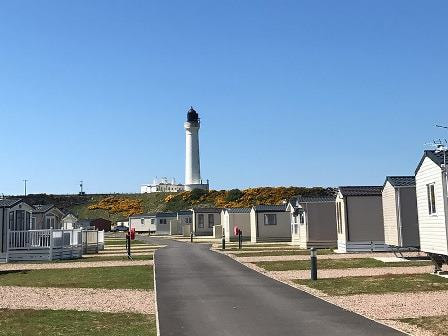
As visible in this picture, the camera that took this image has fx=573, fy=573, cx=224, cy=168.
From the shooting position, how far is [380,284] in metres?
19.1

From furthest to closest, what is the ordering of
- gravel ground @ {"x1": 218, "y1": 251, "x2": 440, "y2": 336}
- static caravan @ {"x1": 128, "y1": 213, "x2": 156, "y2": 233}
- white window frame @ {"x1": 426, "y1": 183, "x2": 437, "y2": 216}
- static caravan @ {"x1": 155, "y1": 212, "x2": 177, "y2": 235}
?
1. static caravan @ {"x1": 128, "y1": 213, "x2": 156, "y2": 233}
2. static caravan @ {"x1": 155, "y1": 212, "x2": 177, "y2": 235}
3. white window frame @ {"x1": 426, "y1": 183, "x2": 437, "y2": 216}
4. gravel ground @ {"x1": 218, "y1": 251, "x2": 440, "y2": 336}

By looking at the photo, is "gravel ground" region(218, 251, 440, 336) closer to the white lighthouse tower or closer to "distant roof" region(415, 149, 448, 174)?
"distant roof" region(415, 149, 448, 174)

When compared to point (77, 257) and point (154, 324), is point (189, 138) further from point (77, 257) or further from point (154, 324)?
point (154, 324)

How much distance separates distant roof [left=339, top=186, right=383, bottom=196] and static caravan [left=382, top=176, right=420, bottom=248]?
5.17 m

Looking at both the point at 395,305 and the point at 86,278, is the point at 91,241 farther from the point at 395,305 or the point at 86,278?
the point at 395,305

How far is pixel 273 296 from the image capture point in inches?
664

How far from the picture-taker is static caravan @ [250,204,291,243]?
174 ft

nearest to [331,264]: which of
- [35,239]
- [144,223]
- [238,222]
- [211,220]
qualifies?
[35,239]

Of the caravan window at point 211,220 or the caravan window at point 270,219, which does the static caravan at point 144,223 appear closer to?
the caravan window at point 211,220

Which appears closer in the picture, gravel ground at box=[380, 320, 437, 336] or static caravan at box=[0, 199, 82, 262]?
gravel ground at box=[380, 320, 437, 336]

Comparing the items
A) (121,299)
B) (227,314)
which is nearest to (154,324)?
(227,314)

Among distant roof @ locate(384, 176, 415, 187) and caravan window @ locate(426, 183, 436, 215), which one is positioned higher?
distant roof @ locate(384, 176, 415, 187)

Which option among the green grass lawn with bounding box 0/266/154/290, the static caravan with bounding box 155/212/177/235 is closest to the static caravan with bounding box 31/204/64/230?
the green grass lawn with bounding box 0/266/154/290

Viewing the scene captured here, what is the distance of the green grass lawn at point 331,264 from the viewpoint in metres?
26.0
